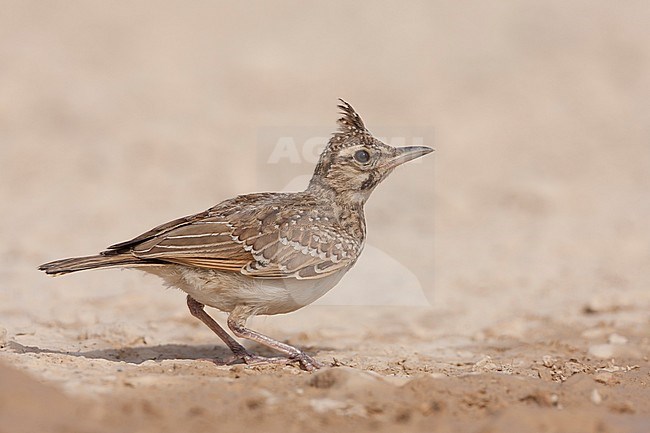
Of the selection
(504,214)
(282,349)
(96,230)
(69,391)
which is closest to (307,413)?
(69,391)

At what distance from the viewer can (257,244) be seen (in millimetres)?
7566

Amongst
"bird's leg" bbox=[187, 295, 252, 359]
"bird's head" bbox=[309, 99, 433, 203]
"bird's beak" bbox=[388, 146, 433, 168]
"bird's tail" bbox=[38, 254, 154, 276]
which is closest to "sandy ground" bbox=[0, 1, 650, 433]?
"bird's leg" bbox=[187, 295, 252, 359]

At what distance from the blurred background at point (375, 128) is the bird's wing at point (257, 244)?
237 centimetres

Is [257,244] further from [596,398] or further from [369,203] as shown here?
[369,203]

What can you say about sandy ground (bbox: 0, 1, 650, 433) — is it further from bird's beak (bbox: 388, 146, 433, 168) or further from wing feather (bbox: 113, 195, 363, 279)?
bird's beak (bbox: 388, 146, 433, 168)

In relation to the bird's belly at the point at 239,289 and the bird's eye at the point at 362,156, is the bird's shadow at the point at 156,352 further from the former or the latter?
the bird's eye at the point at 362,156

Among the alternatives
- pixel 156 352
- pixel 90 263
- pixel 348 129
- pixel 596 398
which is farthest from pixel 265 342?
pixel 596 398

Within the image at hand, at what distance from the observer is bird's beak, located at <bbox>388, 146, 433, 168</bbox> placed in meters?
8.18

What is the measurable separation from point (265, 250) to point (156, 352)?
155 cm

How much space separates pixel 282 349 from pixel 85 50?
1183 centimetres

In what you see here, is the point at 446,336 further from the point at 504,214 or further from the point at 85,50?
the point at 85,50

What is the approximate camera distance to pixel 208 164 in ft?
48.2

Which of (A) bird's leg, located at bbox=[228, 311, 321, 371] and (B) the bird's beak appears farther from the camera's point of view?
Result: (B) the bird's beak

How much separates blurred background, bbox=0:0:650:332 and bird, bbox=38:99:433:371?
7.50 ft
